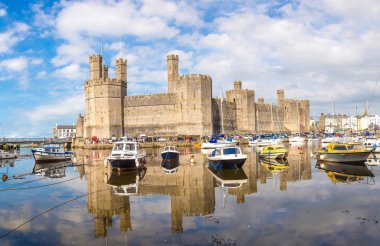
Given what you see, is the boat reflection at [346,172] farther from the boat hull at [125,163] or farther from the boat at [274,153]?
the boat hull at [125,163]

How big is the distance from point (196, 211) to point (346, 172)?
975 cm

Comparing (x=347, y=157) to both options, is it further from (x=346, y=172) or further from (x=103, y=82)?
(x=103, y=82)

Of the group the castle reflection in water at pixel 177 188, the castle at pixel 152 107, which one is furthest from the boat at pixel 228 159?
the castle at pixel 152 107

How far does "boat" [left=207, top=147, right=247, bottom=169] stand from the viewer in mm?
18688

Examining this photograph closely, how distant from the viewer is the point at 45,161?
28.5 metres

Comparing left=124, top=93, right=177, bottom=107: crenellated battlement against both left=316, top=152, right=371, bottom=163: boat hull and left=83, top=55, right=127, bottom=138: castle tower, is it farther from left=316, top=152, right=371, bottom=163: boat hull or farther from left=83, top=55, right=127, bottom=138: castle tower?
left=316, top=152, right=371, bottom=163: boat hull

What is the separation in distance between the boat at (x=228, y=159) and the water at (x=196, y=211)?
213 centimetres

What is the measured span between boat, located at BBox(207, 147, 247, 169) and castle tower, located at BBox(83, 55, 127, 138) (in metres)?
33.1

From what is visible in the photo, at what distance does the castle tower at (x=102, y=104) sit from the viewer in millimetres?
50406

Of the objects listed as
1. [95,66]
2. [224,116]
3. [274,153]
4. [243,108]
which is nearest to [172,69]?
[95,66]

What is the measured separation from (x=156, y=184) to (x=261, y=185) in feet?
13.1

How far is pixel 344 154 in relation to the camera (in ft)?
67.1

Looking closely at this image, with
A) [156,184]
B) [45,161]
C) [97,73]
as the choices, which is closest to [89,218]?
[156,184]

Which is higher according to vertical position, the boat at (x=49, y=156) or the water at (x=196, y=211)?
the boat at (x=49, y=156)
